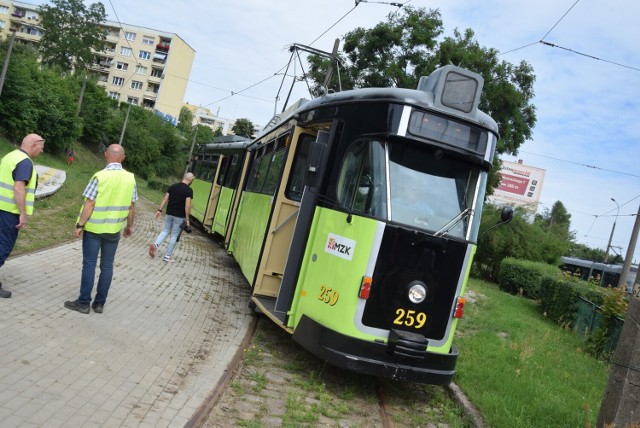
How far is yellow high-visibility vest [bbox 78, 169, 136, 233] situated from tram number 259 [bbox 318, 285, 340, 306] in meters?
2.47

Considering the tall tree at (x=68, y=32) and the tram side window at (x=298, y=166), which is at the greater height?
the tall tree at (x=68, y=32)

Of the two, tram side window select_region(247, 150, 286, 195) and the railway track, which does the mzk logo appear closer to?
the railway track

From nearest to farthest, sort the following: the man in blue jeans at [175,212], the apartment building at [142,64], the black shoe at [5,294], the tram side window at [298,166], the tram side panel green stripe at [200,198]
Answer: the black shoe at [5,294] < the tram side window at [298,166] < the man in blue jeans at [175,212] < the tram side panel green stripe at [200,198] < the apartment building at [142,64]

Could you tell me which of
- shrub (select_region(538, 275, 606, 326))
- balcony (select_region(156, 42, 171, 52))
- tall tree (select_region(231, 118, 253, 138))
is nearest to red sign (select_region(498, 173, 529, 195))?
tall tree (select_region(231, 118, 253, 138))

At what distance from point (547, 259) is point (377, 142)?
24.9 metres

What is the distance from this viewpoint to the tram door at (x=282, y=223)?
8219 mm

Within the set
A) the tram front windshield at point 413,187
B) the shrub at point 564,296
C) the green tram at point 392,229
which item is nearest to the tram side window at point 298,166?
the green tram at point 392,229

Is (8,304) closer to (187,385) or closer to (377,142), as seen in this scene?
(187,385)

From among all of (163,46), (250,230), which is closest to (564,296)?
(250,230)

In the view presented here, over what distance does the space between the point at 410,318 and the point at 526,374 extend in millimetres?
2962

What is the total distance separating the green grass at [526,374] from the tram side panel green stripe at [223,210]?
6.57 m

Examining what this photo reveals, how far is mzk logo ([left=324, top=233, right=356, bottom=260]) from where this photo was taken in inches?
239

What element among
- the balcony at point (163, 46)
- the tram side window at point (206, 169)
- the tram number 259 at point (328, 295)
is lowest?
the tram number 259 at point (328, 295)

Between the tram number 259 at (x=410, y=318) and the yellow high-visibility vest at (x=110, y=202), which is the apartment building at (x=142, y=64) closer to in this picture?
the yellow high-visibility vest at (x=110, y=202)
